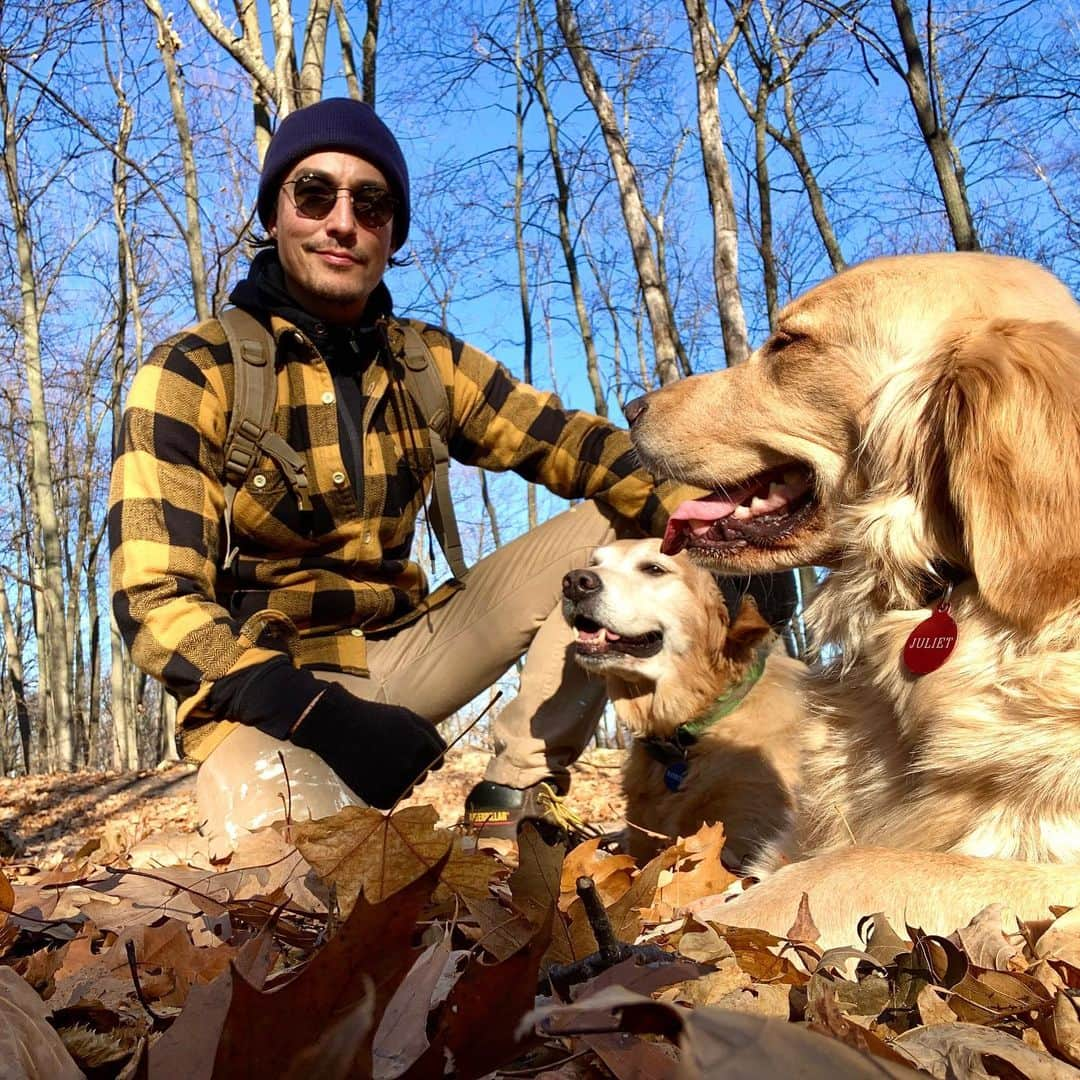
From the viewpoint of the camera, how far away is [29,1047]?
868 millimetres

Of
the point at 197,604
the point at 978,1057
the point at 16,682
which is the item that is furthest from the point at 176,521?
the point at 16,682

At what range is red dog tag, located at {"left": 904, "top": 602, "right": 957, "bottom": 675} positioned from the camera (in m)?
2.01

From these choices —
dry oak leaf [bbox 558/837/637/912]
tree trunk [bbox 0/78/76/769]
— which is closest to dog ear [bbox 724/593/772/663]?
dry oak leaf [bbox 558/837/637/912]

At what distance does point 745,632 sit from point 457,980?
3570 mm

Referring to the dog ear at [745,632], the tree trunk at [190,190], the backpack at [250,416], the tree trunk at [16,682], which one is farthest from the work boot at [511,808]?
the tree trunk at [16,682]

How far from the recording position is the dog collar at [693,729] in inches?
167

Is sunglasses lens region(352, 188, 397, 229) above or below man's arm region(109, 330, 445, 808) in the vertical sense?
above

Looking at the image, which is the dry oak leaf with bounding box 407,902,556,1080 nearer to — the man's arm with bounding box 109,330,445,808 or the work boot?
the man's arm with bounding box 109,330,445,808

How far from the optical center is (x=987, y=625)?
1.96 meters

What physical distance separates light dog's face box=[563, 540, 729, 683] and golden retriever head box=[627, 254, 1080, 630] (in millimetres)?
1437

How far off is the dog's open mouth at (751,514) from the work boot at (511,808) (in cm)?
146

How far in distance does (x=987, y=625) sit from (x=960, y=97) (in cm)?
794

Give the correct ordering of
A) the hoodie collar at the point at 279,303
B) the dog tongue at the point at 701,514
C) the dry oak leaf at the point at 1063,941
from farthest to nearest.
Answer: the hoodie collar at the point at 279,303
the dog tongue at the point at 701,514
the dry oak leaf at the point at 1063,941

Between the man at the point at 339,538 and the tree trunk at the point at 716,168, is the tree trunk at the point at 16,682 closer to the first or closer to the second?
the tree trunk at the point at 716,168
